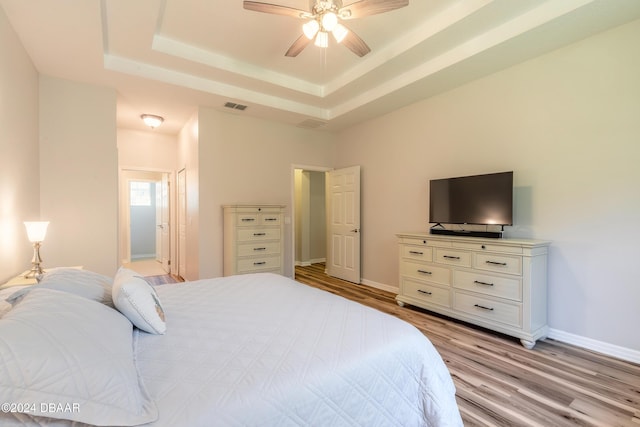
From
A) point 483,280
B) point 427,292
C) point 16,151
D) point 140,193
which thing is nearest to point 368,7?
point 483,280

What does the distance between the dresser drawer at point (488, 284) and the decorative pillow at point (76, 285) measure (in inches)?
118

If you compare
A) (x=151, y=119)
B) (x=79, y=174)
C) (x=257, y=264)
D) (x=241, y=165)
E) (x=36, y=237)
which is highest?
(x=151, y=119)

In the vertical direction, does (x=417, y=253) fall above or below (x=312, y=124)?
below

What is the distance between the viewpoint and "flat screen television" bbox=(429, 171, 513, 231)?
291 centimetres

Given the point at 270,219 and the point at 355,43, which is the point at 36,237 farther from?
the point at 355,43

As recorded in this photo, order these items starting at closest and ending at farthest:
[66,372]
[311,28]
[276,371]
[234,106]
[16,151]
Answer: [66,372]
[276,371]
[311,28]
[16,151]
[234,106]

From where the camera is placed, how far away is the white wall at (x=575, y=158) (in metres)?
2.39

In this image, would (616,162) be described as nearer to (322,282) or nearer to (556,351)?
(556,351)

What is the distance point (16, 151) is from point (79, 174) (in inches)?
35.3

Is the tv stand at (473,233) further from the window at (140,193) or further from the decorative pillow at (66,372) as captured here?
Answer: the window at (140,193)

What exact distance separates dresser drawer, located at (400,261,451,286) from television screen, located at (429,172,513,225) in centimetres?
57

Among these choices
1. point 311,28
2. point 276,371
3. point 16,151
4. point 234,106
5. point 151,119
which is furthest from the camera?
point 151,119

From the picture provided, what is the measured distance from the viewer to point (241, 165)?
446 cm

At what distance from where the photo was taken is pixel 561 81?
8.96 ft
